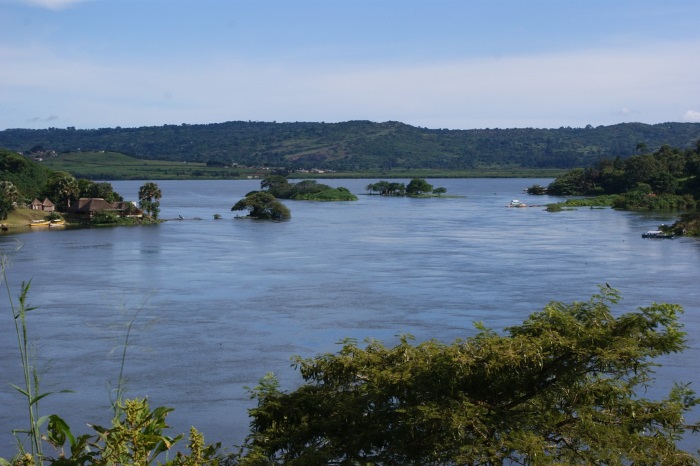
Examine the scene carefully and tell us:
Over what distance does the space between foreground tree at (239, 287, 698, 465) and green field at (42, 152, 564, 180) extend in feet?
399

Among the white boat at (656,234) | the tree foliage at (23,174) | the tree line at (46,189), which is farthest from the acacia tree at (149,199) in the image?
the white boat at (656,234)

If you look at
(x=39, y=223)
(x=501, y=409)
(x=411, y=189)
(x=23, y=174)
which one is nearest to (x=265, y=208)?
(x=39, y=223)

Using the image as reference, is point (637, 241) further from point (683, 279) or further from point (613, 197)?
point (613, 197)

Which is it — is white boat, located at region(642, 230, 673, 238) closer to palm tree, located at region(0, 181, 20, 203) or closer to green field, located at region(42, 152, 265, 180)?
palm tree, located at region(0, 181, 20, 203)

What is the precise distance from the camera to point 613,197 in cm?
7462

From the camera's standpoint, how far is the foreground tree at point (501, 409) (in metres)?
7.32

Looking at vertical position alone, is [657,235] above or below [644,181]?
below

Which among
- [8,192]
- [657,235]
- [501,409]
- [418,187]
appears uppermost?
[501,409]

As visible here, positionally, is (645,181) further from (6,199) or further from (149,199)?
(6,199)

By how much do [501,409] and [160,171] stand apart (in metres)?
138

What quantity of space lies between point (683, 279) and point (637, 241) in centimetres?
1335

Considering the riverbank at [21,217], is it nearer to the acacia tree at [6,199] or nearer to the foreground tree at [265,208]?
the acacia tree at [6,199]

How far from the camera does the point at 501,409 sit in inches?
304

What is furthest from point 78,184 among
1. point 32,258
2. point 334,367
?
point 334,367
